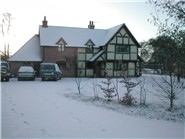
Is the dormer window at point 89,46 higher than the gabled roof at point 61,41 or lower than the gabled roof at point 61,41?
lower

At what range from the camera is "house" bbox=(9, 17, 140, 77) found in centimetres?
3744

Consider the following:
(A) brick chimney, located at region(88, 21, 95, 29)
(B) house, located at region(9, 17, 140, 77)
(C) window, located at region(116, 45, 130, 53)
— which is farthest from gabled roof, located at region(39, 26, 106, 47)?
(C) window, located at region(116, 45, 130, 53)

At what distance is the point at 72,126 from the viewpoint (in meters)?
7.55

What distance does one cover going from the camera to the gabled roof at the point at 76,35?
125 ft

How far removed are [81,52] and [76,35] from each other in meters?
3.20

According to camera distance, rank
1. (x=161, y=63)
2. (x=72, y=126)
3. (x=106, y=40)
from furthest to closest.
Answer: (x=106, y=40) < (x=161, y=63) < (x=72, y=126)

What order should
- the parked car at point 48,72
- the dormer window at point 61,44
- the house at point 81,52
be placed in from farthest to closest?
the dormer window at point 61,44
the house at point 81,52
the parked car at point 48,72

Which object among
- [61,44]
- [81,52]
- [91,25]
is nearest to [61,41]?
[61,44]

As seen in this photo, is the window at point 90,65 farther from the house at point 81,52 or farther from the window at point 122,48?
the window at point 122,48

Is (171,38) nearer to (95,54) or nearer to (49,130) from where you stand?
(49,130)

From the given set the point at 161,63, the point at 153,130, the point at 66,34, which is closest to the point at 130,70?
the point at 66,34

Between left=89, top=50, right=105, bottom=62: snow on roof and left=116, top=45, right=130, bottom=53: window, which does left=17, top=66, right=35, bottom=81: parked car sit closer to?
left=89, top=50, right=105, bottom=62: snow on roof

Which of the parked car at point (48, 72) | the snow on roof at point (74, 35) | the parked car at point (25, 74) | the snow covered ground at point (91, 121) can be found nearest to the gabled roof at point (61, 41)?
the snow on roof at point (74, 35)

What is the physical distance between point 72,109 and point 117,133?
336 centimetres
